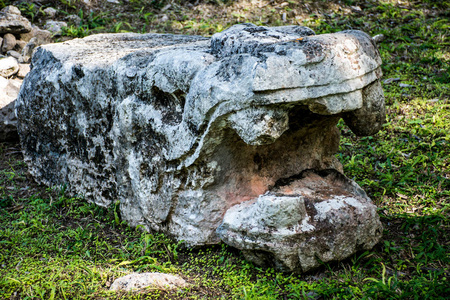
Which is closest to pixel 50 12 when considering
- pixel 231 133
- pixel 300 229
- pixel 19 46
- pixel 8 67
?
pixel 19 46

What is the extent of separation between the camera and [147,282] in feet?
8.79

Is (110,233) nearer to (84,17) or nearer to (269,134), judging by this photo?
(269,134)

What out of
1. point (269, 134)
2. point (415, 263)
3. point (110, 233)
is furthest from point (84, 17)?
point (415, 263)

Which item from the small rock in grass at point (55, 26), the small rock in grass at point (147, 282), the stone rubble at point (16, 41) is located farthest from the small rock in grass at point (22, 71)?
the small rock in grass at point (147, 282)

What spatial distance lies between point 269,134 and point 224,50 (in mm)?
817

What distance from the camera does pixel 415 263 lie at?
2.82 metres

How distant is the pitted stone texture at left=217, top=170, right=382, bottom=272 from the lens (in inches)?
104

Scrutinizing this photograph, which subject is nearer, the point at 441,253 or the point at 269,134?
the point at 269,134

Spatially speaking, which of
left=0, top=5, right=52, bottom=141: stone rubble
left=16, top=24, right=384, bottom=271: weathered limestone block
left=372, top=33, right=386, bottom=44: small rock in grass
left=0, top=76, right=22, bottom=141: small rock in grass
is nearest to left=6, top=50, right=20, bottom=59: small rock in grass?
left=0, top=5, right=52, bottom=141: stone rubble

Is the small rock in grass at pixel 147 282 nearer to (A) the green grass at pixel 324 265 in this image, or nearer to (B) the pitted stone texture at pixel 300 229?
(A) the green grass at pixel 324 265

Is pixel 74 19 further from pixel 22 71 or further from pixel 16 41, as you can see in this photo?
pixel 22 71

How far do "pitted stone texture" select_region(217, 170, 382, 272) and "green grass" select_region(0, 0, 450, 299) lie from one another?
103 mm

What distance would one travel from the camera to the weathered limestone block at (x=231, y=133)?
2561 millimetres

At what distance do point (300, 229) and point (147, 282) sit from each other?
956mm
